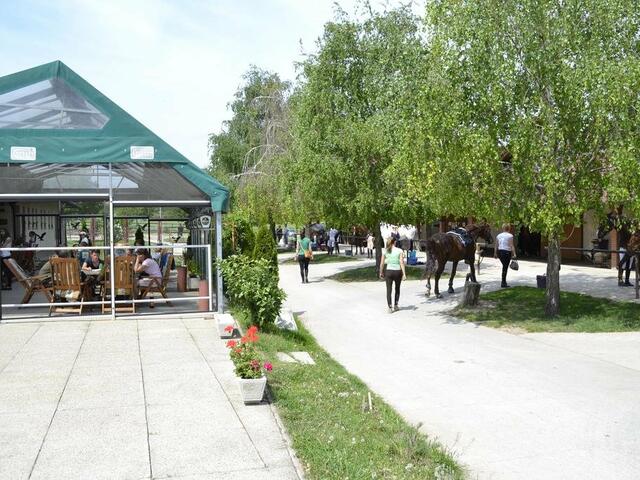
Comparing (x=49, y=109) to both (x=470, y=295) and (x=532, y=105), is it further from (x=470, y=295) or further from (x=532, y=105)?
(x=470, y=295)

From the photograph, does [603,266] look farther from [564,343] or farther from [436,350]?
[436,350]

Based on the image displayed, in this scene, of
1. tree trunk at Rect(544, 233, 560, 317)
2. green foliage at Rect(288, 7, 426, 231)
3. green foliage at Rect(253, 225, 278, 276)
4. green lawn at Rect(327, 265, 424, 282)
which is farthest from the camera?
green lawn at Rect(327, 265, 424, 282)

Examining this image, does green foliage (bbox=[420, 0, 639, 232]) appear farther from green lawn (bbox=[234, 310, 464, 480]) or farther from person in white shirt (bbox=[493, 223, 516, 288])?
green lawn (bbox=[234, 310, 464, 480])

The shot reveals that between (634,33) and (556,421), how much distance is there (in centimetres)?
886

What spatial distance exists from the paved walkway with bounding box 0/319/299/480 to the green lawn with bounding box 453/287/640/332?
691 cm

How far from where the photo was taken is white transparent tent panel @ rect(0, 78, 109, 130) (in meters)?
11.7

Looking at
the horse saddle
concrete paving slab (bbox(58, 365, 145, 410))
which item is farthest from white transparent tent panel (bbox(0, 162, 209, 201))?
the horse saddle

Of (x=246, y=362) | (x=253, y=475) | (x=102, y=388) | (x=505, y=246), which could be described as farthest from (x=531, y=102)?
(x=253, y=475)

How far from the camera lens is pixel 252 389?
658cm

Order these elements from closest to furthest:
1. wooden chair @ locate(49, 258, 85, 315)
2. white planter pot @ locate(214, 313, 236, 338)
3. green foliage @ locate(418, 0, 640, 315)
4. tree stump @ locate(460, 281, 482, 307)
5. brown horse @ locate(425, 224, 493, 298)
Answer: white planter pot @ locate(214, 313, 236, 338) → green foliage @ locate(418, 0, 640, 315) → wooden chair @ locate(49, 258, 85, 315) → tree stump @ locate(460, 281, 482, 307) → brown horse @ locate(425, 224, 493, 298)

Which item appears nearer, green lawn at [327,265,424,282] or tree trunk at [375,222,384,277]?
green lawn at [327,265,424,282]

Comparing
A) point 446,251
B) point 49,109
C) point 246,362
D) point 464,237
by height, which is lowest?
point 246,362

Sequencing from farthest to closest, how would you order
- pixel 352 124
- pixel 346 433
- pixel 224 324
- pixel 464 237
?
1. pixel 352 124
2. pixel 464 237
3. pixel 224 324
4. pixel 346 433

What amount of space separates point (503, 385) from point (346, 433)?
331 centimetres
